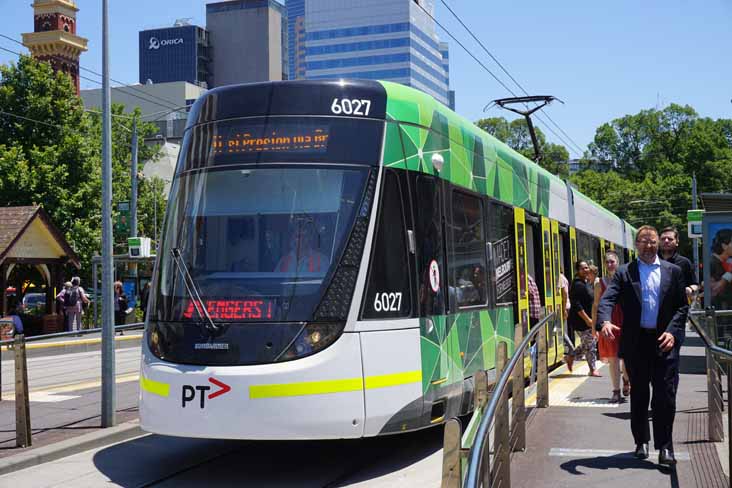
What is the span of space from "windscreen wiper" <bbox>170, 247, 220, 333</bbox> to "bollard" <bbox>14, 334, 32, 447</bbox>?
2.54m

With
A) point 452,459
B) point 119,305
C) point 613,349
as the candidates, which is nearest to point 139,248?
point 119,305

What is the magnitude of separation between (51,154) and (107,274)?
112 feet

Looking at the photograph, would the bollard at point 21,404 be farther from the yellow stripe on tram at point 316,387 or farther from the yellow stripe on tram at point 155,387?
the yellow stripe on tram at point 316,387

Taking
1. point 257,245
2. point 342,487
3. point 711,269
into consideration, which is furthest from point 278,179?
point 711,269

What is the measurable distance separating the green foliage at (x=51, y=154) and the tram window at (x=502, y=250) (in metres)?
32.8

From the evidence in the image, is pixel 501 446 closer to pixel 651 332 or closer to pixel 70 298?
pixel 651 332

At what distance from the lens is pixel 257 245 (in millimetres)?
7742

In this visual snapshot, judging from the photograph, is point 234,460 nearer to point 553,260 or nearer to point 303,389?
point 303,389

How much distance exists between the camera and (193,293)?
25.6 ft

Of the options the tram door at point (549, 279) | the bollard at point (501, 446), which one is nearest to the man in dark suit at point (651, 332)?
the bollard at point (501, 446)

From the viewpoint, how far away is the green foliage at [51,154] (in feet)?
137

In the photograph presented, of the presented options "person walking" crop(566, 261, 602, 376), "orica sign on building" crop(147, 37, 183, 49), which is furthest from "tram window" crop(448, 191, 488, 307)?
"orica sign on building" crop(147, 37, 183, 49)

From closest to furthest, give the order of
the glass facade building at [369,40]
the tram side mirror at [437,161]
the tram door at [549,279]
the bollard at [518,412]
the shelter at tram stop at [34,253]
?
the bollard at [518,412], the tram side mirror at [437,161], the tram door at [549,279], the shelter at tram stop at [34,253], the glass facade building at [369,40]

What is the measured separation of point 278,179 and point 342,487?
8.52 ft
